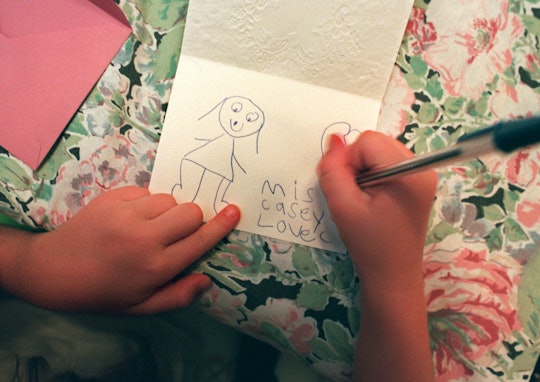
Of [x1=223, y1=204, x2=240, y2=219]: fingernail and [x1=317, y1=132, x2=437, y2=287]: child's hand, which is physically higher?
[x1=317, y1=132, x2=437, y2=287]: child's hand

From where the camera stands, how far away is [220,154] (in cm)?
36

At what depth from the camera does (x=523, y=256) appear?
345mm

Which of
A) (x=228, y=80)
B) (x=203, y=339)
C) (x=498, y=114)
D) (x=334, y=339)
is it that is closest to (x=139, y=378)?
(x=203, y=339)

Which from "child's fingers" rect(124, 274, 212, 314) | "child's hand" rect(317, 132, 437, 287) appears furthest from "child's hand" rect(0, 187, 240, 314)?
"child's hand" rect(317, 132, 437, 287)

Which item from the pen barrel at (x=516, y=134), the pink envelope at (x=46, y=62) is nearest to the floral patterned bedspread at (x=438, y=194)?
the pink envelope at (x=46, y=62)

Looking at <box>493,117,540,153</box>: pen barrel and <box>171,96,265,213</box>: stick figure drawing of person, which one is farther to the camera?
<box>171,96,265,213</box>: stick figure drawing of person

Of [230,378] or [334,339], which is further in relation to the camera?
[230,378]

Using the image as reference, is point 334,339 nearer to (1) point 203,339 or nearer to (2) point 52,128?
(1) point 203,339

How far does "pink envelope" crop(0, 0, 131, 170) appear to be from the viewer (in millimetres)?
362

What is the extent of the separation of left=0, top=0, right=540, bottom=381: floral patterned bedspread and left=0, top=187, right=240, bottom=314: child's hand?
23mm

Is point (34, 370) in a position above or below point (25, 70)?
below

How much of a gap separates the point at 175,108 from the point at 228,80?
59 mm

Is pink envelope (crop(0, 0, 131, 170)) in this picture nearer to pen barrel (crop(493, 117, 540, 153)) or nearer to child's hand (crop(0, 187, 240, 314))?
child's hand (crop(0, 187, 240, 314))

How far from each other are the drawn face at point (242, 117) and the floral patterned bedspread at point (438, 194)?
2.6 inches
